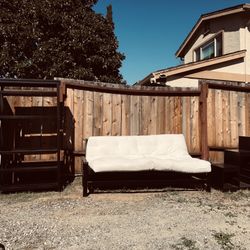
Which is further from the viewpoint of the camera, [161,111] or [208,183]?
[161,111]

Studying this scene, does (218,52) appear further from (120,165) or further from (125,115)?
(120,165)

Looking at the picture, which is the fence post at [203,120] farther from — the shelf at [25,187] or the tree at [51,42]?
the tree at [51,42]

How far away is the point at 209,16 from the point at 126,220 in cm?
1219

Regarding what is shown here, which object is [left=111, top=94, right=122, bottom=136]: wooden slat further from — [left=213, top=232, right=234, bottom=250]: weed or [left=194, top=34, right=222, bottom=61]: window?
[left=194, top=34, right=222, bottom=61]: window

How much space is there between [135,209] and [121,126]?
8.78 feet

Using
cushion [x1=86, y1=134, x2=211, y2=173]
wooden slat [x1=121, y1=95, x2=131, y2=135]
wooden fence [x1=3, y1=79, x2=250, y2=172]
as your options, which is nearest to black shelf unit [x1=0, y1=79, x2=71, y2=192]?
wooden fence [x1=3, y1=79, x2=250, y2=172]

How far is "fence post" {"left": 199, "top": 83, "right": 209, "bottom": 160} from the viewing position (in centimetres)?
678

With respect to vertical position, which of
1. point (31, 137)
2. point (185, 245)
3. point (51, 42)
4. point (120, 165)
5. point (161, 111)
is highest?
point (51, 42)

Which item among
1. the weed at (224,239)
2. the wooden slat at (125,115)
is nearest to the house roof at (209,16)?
Result: the wooden slat at (125,115)

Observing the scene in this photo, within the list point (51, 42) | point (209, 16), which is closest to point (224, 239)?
point (209, 16)

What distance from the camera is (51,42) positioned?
15422 millimetres

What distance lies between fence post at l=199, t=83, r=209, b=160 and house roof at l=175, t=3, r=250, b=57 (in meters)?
6.75

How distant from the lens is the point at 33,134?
249 inches

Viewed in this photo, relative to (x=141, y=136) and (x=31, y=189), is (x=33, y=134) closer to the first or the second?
(x=31, y=189)
